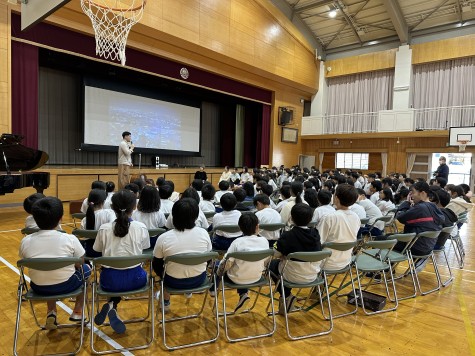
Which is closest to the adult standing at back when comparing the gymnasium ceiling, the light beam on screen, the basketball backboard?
the light beam on screen

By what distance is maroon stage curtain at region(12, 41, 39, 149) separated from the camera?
23.9 feet

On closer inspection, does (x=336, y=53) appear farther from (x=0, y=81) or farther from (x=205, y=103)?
(x=0, y=81)

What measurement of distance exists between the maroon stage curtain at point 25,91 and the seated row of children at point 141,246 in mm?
6338

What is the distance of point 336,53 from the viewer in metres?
16.6

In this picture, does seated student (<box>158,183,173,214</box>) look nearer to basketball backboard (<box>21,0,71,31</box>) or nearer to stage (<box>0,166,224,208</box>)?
basketball backboard (<box>21,0,71,31</box>)

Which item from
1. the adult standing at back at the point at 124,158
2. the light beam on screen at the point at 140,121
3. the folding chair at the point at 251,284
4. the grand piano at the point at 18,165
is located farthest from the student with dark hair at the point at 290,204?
the light beam on screen at the point at 140,121

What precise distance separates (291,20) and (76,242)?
598 inches

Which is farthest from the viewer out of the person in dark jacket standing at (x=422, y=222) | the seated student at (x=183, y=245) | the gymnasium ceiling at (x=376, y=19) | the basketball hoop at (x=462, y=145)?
the gymnasium ceiling at (x=376, y=19)

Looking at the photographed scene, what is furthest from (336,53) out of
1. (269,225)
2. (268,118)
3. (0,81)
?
(269,225)

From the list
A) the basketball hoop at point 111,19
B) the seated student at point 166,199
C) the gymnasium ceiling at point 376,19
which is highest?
the gymnasium ceiling at point 376,19

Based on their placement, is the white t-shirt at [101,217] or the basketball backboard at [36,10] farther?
the basketball backboard at [36,10]

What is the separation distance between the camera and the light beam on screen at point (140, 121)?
970 cm

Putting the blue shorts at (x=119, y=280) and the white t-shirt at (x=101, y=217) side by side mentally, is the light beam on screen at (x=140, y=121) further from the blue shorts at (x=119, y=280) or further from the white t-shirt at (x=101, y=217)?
the blue shorts at (x=119, y=280)

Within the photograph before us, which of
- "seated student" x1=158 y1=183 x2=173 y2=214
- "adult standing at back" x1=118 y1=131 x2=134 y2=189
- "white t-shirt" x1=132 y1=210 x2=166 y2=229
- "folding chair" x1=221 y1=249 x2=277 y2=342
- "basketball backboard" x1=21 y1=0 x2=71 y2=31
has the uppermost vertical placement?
"basketball backboard" x1=21 y1=0 x2=71 y2=31
